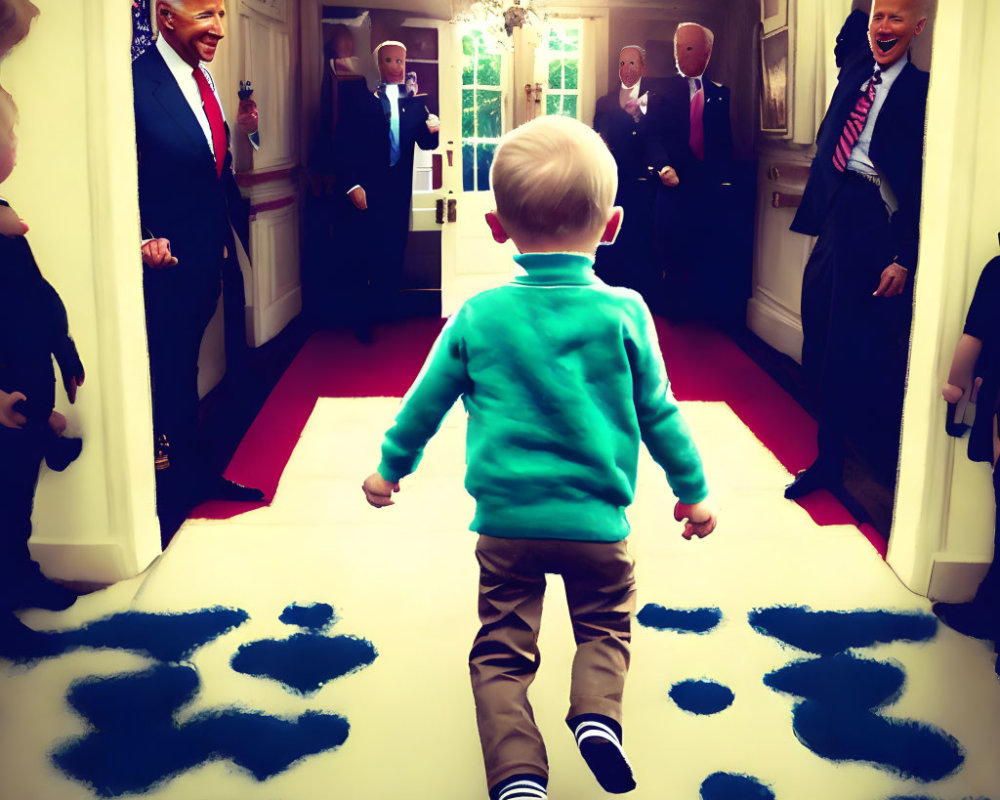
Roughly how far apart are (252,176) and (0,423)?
3226 mm

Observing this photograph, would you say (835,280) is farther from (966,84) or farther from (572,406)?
(572,406)

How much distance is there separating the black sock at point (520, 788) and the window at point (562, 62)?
19.6 ft

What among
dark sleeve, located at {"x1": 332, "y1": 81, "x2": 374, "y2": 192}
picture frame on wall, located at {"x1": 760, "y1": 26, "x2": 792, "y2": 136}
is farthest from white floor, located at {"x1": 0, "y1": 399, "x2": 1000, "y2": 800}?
dark sleeve, located at {"x1": 332, "y1": 81, "x2": 374, "y2": 192}

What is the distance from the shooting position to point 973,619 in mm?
2412

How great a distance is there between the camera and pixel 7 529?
2.34 meters

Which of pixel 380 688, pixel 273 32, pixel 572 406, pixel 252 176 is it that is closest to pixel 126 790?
pixel 380 688

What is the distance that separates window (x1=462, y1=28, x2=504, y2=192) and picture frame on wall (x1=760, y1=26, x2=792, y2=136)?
1878mm

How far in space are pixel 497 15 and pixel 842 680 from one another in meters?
5.29

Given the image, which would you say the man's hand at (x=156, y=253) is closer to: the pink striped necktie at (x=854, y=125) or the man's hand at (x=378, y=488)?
the man's hand at (x=378, y=488)

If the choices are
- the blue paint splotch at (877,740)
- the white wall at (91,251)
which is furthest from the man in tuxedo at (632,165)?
the blue paint splotch at (877,740)

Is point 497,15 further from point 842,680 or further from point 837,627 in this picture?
point 842,680

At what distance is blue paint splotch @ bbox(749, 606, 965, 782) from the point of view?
6.27ft

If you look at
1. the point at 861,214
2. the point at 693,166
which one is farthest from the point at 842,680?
the point at 693,166

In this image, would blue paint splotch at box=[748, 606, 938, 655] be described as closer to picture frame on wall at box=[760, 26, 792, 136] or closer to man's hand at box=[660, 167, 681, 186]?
picture frame on wall at box=[760, 26, 792, 136]
